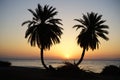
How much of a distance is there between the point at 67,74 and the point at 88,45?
18066mm

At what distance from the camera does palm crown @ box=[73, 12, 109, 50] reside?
156 feet

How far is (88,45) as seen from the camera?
48250mm

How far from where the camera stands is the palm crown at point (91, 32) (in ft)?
156

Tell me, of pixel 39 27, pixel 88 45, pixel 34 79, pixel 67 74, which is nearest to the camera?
pixel 34 79

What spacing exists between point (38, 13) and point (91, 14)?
1024 centimetres

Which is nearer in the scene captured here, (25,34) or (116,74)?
(116,74)

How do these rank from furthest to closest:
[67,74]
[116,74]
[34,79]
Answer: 1. [116,74]
2. [67,74]
3. [34,79]

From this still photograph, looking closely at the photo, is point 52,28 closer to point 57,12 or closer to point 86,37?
point 57,12

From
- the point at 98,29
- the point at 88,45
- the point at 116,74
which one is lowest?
the point at 116,74

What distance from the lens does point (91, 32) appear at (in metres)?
48.0

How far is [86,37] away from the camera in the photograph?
47469mm

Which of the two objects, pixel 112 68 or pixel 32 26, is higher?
pixel 32 26

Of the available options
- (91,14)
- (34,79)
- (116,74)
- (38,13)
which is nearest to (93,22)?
(91,14)

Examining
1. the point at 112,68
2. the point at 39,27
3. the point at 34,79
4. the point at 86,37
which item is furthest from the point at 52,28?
the point at 34,79
